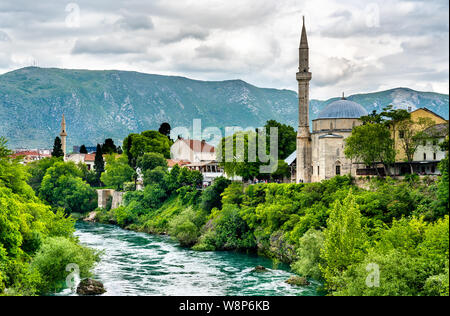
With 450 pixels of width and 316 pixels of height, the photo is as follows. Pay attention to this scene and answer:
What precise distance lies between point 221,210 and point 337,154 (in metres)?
11.8

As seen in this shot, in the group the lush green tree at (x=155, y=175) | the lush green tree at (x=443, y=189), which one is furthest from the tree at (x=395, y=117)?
the lush green tree at (x=155, y=175)

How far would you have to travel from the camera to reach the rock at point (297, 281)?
31891 millimetres

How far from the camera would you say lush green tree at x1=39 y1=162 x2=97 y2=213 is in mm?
76188

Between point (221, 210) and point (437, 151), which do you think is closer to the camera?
point (437, 151)

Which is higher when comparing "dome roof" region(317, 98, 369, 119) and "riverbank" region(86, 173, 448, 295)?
"dome roof" region(317, 98, 369, 119)

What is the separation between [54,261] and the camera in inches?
1141

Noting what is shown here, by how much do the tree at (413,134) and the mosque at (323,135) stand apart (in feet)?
15.5

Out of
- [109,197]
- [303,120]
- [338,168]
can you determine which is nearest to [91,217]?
[109,197]

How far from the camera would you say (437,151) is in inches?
1641

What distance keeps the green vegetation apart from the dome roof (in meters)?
25.4

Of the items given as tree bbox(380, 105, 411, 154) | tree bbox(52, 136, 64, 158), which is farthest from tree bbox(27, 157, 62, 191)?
tree bbox(380, 105, 411, 154)

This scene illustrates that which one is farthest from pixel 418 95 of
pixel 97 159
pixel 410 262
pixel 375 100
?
pixel 410 262

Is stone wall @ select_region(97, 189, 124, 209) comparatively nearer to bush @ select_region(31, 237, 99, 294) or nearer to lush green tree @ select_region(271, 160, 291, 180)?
lush green tree @ select_region(271, 160, 291, 180)
